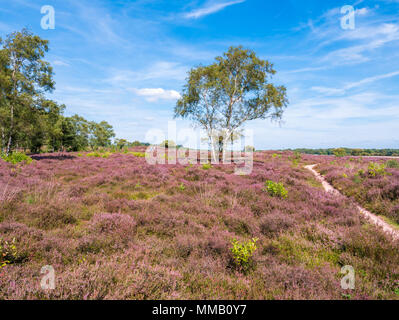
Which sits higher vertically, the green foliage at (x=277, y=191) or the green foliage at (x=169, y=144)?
the green foliage at (x=169, y=144)

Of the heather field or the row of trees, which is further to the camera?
the row of trees

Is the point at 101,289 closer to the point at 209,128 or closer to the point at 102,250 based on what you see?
the point at 102,250

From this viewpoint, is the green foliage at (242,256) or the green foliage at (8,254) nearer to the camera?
the green foliage at (8,254)

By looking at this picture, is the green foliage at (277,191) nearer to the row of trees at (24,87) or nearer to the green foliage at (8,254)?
the green foliage at (8,254)

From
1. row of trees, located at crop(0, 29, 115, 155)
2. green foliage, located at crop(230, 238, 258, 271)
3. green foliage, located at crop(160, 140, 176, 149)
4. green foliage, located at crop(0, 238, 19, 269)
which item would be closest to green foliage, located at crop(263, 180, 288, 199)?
green foliage, located at crop(230, 238, 258, 271)

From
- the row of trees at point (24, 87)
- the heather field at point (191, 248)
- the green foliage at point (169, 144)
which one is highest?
the row of trees at point (24, 87)

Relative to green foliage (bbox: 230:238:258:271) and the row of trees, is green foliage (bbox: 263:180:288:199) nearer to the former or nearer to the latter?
green foliage (bbox: 230:238:258:271)

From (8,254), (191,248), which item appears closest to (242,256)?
(191,248)

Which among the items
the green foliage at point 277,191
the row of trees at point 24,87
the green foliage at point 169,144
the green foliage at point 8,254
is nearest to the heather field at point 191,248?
the green foliage at point 8,254

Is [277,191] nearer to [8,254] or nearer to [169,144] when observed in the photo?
[8,254]

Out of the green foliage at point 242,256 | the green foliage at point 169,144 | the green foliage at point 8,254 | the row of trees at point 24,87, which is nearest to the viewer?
the green foliage at point 8,254

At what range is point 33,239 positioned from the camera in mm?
3994

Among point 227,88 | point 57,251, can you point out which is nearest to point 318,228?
point 57,251

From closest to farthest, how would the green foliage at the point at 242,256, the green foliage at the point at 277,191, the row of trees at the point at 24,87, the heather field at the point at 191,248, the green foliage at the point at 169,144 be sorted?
the heather field at the point at 191,248
the green foliage at the point at 242,256
the green foliage at the point at 277,191
the row of trees at the point at 24,87
the green foliage at the point at 169,144
